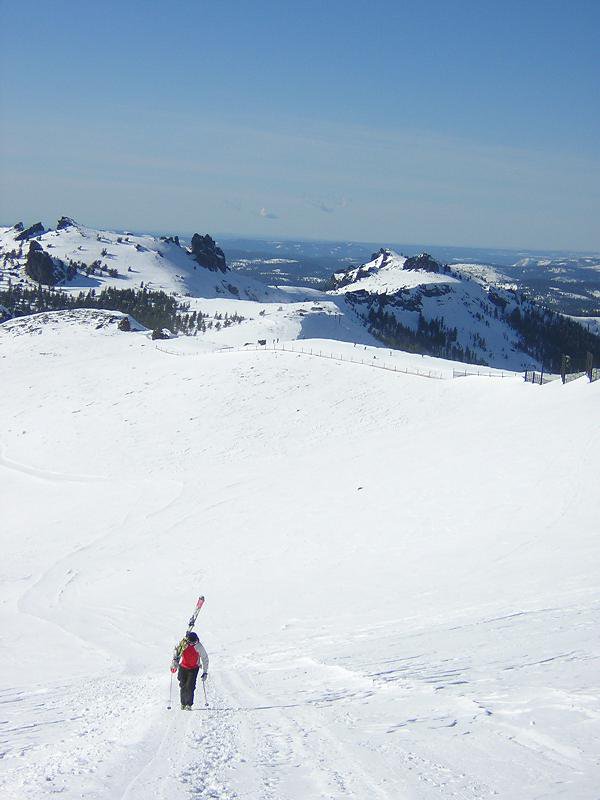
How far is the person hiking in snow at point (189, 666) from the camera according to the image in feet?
38.6

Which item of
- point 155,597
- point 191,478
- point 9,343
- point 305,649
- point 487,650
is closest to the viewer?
point 487,650

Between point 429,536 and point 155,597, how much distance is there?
10226 millimetres

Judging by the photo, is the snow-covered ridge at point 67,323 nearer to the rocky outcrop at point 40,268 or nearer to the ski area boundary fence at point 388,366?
the ski area boundary fence at point 388,366

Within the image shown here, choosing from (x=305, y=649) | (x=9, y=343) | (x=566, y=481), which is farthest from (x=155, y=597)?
(x=9, y=343)

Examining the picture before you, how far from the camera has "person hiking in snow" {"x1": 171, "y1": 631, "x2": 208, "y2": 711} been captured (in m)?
11.8

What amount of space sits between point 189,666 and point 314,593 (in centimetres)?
886

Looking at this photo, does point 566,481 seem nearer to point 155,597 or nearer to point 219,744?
point 155,597

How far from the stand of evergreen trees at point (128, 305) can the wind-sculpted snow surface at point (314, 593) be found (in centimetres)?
8765

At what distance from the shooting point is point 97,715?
37.2 ft

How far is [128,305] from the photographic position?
15938cm

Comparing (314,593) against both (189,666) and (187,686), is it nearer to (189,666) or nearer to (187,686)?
(189,666)

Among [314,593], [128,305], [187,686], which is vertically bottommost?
[314,593]

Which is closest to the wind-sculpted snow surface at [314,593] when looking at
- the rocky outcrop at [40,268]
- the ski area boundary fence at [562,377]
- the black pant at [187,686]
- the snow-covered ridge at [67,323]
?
the black pant at [187,686]

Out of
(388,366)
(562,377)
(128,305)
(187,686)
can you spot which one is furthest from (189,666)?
(128,305)
